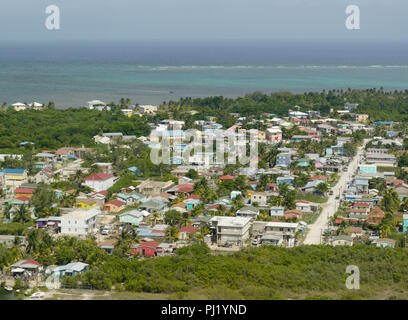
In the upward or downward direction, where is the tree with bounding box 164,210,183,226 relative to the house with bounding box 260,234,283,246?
upward

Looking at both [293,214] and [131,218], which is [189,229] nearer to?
[131,218]

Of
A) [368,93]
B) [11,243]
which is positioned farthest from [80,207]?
[368,93]

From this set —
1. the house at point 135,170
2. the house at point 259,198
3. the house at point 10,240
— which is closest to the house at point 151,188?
the house at point 135,170

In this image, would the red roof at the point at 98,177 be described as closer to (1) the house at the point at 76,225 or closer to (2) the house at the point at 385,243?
(1) the house at the point at 76,225

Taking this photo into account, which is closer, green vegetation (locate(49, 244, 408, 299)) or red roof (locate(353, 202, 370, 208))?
green vegetation (locate(49, 244, 408, 299))

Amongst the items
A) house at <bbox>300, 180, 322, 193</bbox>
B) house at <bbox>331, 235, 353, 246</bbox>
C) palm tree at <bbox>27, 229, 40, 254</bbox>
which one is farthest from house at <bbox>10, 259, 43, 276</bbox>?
house at <bbox>300, 180, 322, 193</bbox>

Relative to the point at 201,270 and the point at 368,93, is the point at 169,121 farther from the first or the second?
the point at 201,270

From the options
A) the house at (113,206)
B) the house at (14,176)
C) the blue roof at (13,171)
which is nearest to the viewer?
the house at (113,206)

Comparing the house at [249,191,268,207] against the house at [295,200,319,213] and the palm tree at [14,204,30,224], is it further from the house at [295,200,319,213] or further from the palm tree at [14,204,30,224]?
the palm tree at [14,204,30,224]
